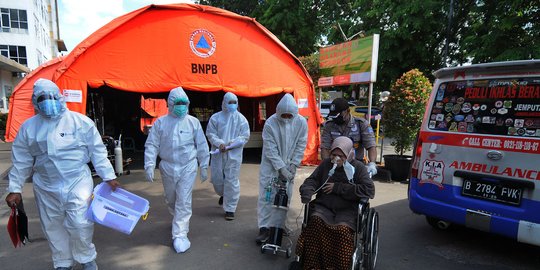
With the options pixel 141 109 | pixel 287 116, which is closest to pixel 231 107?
pixel 287 116

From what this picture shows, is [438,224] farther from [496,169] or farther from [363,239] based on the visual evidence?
[363,239]

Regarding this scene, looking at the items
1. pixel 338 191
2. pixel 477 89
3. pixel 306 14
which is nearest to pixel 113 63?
pixel 338 191

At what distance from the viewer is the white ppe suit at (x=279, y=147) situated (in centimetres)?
387

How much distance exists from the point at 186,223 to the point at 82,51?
5.00m

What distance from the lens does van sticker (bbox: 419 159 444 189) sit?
366 centimetres

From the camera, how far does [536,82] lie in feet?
10.3

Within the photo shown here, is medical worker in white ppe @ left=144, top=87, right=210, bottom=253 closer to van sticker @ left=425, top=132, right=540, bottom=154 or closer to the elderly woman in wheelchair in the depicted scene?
the elderly woman in wheelchair

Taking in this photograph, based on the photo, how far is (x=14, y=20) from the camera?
28.0m

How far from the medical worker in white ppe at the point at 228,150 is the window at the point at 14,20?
3133 cm

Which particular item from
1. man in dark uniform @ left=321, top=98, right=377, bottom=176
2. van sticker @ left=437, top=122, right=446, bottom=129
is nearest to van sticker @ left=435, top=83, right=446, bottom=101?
van sticker @ left=437, top=122, right=446, bottom=129

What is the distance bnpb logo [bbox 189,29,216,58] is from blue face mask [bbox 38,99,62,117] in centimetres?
542

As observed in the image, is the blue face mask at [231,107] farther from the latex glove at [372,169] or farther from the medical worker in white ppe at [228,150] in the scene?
the latex glove at [372,169]

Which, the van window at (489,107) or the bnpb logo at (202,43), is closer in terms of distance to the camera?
the van window at (489,107)

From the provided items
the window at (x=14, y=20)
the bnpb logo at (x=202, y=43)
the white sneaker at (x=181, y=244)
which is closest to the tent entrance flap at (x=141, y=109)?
the bnpb logo at (x=202, y=43)
